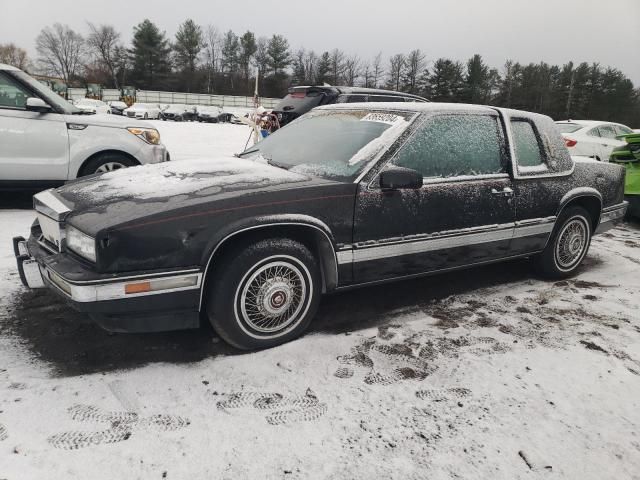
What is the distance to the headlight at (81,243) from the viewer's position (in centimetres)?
248

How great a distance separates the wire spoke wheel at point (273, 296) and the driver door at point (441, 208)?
0.43 meters

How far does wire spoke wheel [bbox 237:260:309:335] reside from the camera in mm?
2830

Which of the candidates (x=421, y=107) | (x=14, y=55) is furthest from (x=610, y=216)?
(x=14, y=55)

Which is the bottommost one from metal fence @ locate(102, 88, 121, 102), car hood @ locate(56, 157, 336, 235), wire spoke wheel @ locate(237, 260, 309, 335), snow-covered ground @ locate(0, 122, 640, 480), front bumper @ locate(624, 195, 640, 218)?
snow-covered ground @ locate(0, 122, 640, 480)

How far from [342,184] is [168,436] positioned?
1739mm

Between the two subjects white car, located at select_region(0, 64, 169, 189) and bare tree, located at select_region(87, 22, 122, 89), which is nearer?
white car, located at select_region(0, 64, 169, 189)

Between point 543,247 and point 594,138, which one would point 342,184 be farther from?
point 594,138

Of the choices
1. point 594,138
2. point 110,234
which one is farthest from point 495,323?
point 594,138

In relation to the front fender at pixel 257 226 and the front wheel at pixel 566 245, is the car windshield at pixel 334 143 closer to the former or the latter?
the front fender at pixel 257 226

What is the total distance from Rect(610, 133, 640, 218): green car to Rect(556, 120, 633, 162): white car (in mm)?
3972

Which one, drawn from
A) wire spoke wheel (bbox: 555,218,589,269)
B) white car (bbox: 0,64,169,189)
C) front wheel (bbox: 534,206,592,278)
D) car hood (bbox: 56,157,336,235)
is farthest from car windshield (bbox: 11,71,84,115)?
wire spoke wheel (bbox: 555,218,589,269)

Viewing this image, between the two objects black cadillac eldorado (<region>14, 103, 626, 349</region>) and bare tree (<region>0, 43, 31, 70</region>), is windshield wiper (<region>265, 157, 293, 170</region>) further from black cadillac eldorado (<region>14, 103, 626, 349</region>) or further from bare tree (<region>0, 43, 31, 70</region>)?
bare tree (<region>0, 43, 31, 70</region>)

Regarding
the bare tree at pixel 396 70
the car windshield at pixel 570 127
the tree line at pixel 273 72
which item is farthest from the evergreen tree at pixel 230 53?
the car windshield at pixel 570 127

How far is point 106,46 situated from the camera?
7788 cm
